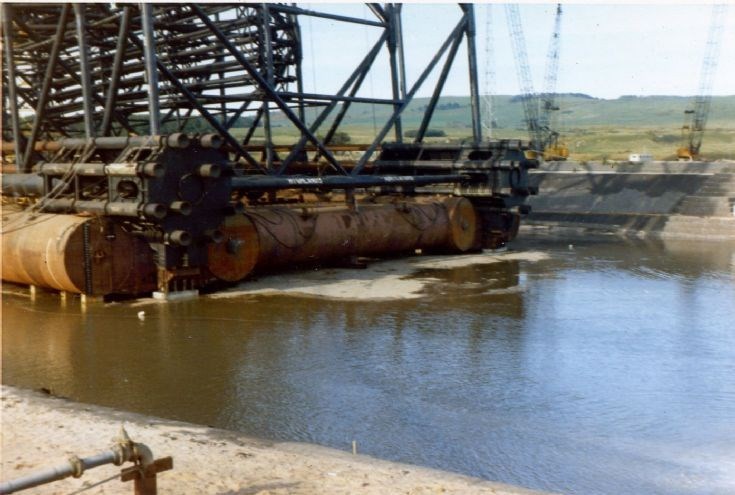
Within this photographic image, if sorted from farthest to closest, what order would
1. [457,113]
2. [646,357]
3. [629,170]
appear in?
[457,113]
[629,170]
[646,357]

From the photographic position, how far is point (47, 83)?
20.1 metres

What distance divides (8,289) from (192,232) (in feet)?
15.9

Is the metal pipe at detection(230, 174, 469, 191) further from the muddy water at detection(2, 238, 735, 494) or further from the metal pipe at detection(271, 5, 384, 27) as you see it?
the metal pipe at detection(271, 5, 384, 27)

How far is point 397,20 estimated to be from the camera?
25.2 meters

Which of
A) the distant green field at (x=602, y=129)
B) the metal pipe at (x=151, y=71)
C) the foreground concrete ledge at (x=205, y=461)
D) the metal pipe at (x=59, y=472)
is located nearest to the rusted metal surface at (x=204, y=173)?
the metal pipe at (x=151, y=71)

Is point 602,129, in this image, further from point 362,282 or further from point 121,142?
point 121,142

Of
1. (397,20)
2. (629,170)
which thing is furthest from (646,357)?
(629,170)

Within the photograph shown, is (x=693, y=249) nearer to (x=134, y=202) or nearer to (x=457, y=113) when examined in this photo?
(x=134, y=202)

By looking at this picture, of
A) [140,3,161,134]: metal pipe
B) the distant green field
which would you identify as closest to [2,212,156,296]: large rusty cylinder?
[140,3,161,134]: metal pipe

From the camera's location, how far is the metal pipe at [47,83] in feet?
63.5

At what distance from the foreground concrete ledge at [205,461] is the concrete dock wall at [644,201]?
2391cm

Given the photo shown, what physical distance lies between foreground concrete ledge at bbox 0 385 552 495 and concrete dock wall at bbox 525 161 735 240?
78.4 ft

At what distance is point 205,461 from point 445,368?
4774 millimetres

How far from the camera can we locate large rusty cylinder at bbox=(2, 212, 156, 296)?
1553cm
